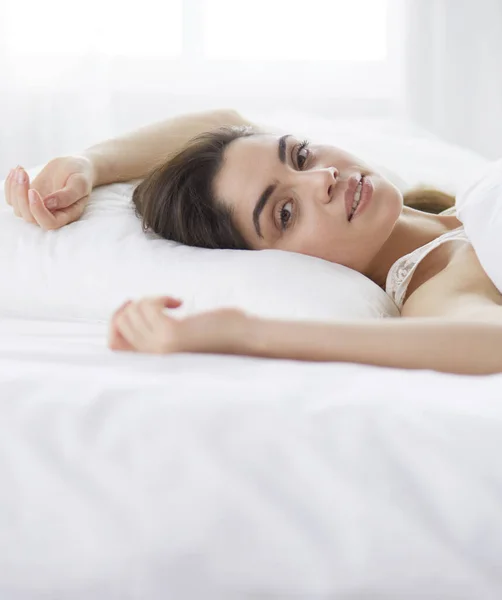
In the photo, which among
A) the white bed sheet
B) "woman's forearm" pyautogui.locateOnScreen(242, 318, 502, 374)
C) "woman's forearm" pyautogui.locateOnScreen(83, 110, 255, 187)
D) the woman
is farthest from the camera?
"woman's forearm" pyautogui.locateOnScreen(83, 110, 255, 187)

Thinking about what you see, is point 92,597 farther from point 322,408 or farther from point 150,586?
point 322,408

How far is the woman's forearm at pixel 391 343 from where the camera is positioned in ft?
2.66

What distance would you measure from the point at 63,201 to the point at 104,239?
12 centimetres

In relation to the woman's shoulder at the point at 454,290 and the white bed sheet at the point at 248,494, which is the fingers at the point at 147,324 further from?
the woman's shoulder at the point at 454,290

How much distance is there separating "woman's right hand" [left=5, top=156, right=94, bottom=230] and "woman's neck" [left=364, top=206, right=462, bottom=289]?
1.68 ft

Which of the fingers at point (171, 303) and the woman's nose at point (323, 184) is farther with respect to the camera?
the woman's nose at point (323, 184)

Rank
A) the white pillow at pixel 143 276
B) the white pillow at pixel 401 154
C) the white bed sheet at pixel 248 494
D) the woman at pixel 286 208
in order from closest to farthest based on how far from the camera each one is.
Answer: the white bed sheet at pixel 248 494, the white pillow at pixel 143 276, the woman at pixel 286 208, the white pillow at pixel 401 154

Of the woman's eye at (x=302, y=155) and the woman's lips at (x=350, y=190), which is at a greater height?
the woman's eye at (x=302, y=155)

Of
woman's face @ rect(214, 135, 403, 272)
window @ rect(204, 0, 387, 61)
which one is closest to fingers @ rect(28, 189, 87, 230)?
woman's face @ rect(214, 135, 403, 272)

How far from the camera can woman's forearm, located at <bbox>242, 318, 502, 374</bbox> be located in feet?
2.66

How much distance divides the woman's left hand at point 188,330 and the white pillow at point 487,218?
0.45 m

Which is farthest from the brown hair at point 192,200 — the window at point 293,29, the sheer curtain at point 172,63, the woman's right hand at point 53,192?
the window at point 293,29

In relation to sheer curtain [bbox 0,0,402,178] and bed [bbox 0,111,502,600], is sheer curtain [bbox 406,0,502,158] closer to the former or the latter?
sheer curtain [bbox 0,0,402,178]

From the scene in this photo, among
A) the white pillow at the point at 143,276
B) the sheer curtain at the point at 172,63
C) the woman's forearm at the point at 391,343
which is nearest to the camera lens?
the woman's forearm at the point at 391,343
